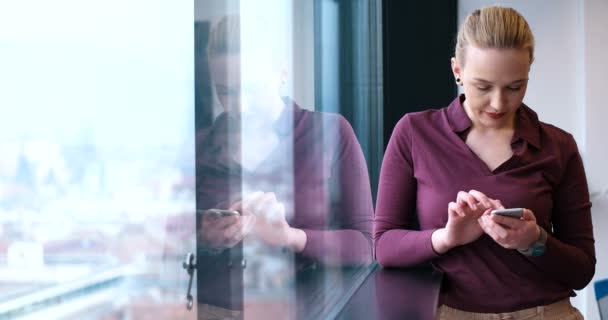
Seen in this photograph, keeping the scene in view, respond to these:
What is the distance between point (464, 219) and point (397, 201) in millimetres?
204

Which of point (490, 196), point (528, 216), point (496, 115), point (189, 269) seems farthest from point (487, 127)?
point (189, 269)

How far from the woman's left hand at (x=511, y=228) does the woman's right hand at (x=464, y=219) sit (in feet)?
0.06

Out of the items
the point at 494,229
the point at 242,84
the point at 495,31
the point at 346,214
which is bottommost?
the point at 346,214

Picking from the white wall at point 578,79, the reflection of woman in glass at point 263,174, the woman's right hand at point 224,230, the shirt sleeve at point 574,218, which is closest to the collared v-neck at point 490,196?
the shirt sleeve at point 574,218

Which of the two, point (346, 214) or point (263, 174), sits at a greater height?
point (263, 174)

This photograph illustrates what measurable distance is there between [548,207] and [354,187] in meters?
0.77

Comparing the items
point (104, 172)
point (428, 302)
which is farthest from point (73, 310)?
point (428, 302)

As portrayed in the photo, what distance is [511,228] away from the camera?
130 cm

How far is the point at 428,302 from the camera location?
1279 mm

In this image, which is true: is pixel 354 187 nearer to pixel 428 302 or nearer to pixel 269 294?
pixel 269 294

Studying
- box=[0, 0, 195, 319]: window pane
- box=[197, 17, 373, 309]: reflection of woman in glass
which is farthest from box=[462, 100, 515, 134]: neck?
box=[0, 0, 195, 319]: window pane

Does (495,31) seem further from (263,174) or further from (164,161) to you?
(164,161)

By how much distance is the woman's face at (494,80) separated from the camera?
141 centimetres

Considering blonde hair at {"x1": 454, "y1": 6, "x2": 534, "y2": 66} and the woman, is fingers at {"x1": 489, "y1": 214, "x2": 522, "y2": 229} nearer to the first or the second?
the woman
